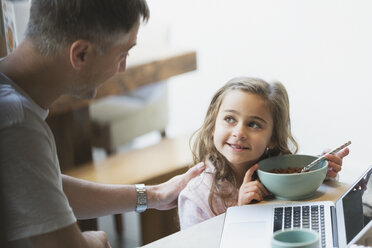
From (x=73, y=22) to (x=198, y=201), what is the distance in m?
0.55

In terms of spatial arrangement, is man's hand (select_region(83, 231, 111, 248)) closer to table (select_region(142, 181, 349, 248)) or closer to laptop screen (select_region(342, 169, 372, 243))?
table (select_region(142, 181, 349, 248))

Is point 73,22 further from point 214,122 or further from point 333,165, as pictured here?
point 333,165

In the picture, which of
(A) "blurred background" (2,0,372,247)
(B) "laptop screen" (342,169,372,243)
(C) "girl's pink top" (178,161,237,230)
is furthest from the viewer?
(A) "blurred background" (2,0,372,247)

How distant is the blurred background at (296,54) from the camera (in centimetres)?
289

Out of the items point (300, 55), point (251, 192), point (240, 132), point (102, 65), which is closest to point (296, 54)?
point (300, 55)

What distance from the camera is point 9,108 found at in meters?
0.97

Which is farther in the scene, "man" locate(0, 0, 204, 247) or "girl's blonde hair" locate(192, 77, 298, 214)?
→ "girl's blonde hair" locate(192, 77, 298, 214)

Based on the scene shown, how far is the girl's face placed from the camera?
1.39 meters

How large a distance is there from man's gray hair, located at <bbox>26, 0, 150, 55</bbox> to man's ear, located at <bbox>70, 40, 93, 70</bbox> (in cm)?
1

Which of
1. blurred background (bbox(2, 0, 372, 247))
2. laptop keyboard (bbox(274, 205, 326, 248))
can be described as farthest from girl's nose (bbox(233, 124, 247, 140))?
blurred background (bbox(2, 0, 372, 247))

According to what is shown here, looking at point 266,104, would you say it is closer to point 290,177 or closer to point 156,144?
point 290,177

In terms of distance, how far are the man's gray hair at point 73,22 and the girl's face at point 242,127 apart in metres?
0.44

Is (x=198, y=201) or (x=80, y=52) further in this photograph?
(x=198, y=201)

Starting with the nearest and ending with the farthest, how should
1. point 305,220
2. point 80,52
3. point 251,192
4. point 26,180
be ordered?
point 26,180 < point 80,52 < point 305,220 < point 251,192
